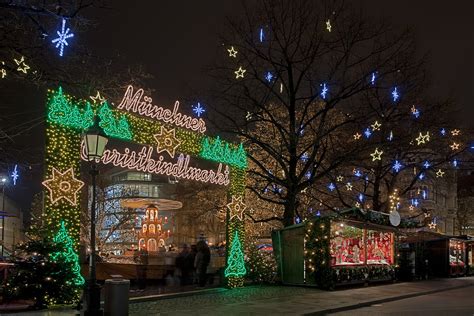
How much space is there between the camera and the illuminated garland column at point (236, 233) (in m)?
21.4

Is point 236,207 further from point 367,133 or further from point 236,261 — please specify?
point 367,133

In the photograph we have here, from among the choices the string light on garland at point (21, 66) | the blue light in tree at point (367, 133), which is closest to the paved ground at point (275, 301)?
the string light on garland at point (21, 66)

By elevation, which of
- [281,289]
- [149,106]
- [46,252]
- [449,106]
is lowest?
[281,289]

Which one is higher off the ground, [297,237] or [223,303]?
[297,237]

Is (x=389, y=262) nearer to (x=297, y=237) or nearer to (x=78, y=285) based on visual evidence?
(x=297, y=237)

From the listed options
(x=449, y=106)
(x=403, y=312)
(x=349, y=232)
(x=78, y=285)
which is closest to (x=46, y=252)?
(x=78, y=285)

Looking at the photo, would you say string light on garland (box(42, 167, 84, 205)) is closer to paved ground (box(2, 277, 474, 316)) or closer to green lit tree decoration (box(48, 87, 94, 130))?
green lit tree decoration (box(48, 87, 94, 130))

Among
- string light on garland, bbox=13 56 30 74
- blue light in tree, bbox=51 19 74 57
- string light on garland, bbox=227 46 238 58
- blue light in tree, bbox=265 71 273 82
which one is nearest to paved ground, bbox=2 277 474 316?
string light on garland, bbox=13 56 30 74

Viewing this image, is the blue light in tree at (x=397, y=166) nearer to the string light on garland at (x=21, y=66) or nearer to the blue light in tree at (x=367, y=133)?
the blue light in tree at (x=367, y=133)

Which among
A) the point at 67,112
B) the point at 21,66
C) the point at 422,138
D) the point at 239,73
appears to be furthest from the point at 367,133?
the point at 21,66

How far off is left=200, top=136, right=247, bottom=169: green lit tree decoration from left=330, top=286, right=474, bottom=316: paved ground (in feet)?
24.4

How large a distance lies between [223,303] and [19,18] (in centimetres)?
977

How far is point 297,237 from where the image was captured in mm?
22797

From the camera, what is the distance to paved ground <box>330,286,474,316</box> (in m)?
15.6
